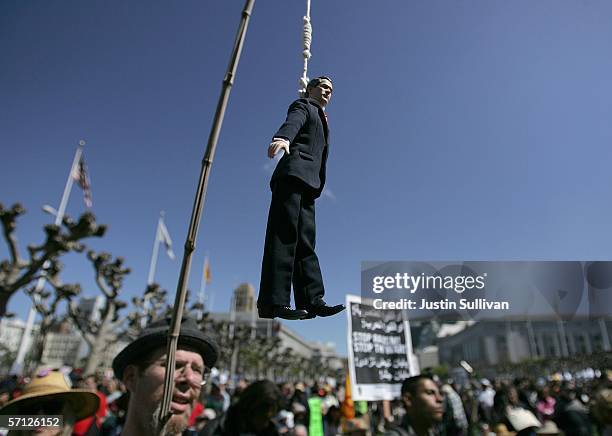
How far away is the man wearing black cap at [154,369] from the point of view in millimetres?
2135

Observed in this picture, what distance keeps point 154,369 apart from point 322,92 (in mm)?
1734

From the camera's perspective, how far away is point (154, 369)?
2.22 metres

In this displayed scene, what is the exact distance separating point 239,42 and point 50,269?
20.9 metres

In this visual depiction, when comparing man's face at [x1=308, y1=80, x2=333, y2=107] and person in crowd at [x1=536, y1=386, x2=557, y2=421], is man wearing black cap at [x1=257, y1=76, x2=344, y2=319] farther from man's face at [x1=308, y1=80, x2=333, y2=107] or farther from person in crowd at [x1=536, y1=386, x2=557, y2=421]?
person in crowd at [x1=536, y1=386, x2=557, y2=421]

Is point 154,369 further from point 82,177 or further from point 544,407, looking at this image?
point 82,177

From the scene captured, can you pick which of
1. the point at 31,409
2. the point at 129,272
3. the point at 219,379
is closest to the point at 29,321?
the point at 129,272

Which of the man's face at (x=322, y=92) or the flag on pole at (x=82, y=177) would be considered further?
the flag on pole at (x=82, y=177)

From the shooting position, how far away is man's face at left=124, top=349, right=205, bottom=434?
2.04m

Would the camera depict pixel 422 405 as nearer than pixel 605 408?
No

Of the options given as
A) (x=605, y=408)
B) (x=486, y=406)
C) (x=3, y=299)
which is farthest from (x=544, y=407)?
(x=3, y=299)

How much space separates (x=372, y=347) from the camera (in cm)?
663

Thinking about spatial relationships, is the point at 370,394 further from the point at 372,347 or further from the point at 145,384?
the point at 145,384

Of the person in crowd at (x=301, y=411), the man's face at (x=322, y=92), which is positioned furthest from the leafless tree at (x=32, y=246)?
the man's face at (x=322, y=92)

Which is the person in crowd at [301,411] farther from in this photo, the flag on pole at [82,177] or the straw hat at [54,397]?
the flag on pole at [82,177]
